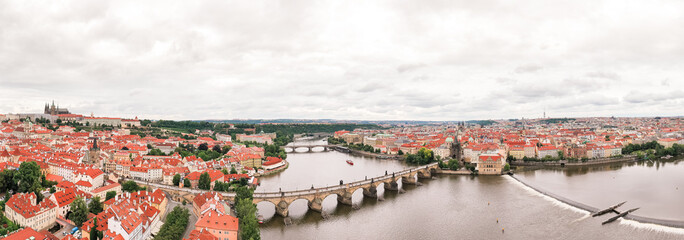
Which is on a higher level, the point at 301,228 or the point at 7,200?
the point at 7,200

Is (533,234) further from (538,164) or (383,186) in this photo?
(538,164)

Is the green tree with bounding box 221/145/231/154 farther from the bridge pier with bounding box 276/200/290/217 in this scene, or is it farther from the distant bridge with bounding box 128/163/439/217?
the bridge pier with bounding box 276/200/290/217

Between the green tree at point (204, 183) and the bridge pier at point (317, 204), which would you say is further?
the green tree at point (204, 183)

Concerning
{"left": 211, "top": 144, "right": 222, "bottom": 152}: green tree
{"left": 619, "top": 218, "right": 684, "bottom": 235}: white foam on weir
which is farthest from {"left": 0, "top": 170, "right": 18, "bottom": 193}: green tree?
{"left": 619, "top": 218, "right": 684, "bottom": 235}: white foam on weir

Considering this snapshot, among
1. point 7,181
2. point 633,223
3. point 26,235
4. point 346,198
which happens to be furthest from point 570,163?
point 7,181

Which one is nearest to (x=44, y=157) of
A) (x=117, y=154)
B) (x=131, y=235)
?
(x=117, y=154)

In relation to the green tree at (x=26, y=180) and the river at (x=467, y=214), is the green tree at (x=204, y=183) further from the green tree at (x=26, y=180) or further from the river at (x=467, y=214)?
the green tree at (x=26, y=180)

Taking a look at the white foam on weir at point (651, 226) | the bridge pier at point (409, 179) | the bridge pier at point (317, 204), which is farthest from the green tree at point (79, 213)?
the white foam on weir at point (651, 226)

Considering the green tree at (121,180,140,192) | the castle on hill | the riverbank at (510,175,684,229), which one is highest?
the castle on hill

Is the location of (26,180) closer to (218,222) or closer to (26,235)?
(26,235)
